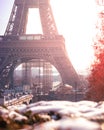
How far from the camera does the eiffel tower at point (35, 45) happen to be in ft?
205

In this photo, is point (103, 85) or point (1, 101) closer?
point (103, 85)

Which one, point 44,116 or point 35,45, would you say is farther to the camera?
point 35,45

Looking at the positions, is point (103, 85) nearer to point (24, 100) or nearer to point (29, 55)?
point (24, 100)

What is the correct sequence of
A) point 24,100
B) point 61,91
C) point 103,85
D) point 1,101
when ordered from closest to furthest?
point 103,85
point 1,101
point 24,100
point 61,91

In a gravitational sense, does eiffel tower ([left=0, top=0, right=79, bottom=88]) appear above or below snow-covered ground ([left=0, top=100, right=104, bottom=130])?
below

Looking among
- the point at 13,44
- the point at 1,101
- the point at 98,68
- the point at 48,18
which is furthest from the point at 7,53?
the point at 98,68

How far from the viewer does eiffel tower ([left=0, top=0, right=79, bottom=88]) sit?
62.5 m

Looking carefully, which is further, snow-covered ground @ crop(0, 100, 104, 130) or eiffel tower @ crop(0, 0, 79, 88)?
eiffel tower @ crop(0, 0, 79, 88)

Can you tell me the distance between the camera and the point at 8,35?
64375 mm

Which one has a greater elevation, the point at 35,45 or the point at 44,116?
the point at 44,116

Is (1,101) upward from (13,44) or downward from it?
downward

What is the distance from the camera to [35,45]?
212 ft

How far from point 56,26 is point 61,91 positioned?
1310 centimetres

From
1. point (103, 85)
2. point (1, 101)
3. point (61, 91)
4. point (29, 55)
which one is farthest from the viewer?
point (29, 55)
